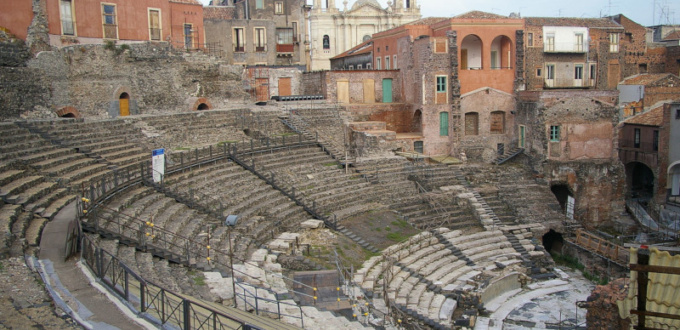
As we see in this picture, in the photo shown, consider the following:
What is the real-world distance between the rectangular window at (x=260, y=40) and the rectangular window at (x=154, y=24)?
11568 millimetres

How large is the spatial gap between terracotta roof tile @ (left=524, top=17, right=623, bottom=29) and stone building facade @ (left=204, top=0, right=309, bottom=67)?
15088 millimetres

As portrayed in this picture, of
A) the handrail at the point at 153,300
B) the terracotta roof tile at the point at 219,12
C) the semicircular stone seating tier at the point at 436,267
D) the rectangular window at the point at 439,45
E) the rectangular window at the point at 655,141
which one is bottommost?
the semicircular stone seating tier at the point at 436,267

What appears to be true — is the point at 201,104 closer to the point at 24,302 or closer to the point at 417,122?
the point at 417,122

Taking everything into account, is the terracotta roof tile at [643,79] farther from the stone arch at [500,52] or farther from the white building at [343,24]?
the white building at [343,24]

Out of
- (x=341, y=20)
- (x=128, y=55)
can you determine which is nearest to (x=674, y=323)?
(x=128, y=55)

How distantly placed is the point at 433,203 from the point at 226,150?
28.4ft

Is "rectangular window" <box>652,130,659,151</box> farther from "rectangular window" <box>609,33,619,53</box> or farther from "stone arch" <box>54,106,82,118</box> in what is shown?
Answer: "stone arch" <box>54,106,82,118</box>

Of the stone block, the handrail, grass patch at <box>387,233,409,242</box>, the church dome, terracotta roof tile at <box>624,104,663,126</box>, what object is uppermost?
the church dome

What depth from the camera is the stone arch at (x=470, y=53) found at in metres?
33.2

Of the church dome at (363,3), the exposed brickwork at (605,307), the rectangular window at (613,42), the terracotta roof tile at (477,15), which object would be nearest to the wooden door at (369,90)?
the terracotta roof tile at (477,15)

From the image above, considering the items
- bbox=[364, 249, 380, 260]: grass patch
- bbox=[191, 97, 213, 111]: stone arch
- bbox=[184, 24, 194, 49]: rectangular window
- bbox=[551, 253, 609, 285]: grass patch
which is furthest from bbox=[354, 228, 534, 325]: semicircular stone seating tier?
bbox=[184, 24, 194, 49]: rectangular window

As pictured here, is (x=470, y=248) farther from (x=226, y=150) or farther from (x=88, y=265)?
(x=88, y=265)

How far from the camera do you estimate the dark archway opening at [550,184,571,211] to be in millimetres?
30306

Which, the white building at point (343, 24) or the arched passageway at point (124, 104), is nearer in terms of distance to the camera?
the arched passageway at point (124, 104)
